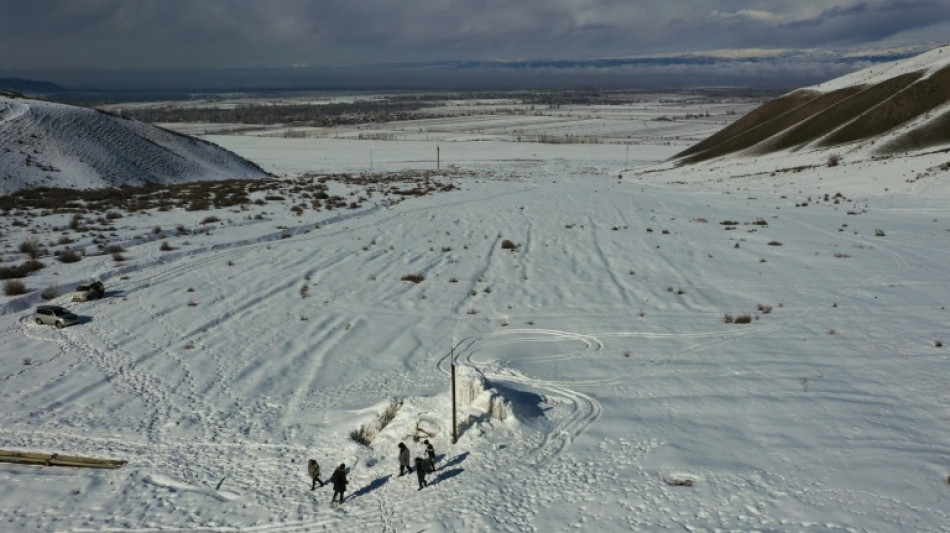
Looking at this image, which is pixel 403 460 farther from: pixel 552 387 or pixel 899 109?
pixel 899 109

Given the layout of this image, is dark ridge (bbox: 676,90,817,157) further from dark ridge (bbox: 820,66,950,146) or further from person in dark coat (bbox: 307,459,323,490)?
person in dark coat (bbox: 307,459,323,490)

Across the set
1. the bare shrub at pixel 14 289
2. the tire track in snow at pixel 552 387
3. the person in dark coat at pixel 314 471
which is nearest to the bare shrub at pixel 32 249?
the bare shrub at pixel 14 289

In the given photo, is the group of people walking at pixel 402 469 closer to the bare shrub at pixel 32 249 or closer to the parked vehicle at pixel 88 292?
the parked vehicle at pixel 88 292

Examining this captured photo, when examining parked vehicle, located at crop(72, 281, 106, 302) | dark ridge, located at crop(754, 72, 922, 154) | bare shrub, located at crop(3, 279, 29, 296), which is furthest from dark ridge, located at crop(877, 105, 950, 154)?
bare shrub, located at crop(3, 279, 29, 296)

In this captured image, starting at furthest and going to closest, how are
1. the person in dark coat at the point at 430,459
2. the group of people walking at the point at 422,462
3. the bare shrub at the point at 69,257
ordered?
the bare shrub at the point at 69,257, the person in dark coat at the point at 430,459, the group of people walking at the point at 422,462

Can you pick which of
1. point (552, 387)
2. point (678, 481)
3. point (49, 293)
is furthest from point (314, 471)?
point (49, 293)
